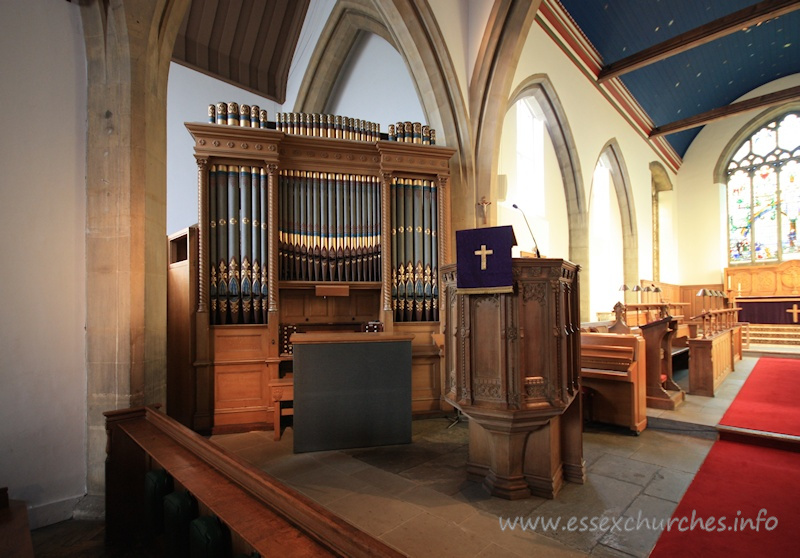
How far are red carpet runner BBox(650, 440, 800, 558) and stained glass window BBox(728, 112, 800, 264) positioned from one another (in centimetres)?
1314

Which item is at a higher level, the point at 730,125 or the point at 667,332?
the point at 730,125

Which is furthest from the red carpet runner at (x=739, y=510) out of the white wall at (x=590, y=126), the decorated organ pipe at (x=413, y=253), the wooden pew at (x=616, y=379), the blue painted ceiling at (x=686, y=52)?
the blue painted ceiling at (x=686, y=52)

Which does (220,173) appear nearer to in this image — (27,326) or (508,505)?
(27,326)

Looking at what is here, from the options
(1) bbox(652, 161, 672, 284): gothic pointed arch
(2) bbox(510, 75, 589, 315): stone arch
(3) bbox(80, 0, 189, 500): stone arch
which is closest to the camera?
(3) bbox(80, 0, 189, 500): stone arch

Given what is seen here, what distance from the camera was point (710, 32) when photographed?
7.38 m

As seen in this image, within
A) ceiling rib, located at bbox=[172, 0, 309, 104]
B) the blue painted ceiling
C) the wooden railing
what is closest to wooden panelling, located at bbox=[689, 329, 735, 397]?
the wooden railing

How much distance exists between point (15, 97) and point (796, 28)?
47.4ft

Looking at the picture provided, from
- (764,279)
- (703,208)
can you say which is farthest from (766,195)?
(764,279)

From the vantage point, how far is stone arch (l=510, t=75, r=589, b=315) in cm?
763

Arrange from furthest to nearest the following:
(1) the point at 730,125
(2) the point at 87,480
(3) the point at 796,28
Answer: (1) the point at 730,125 → (3) the point at 796,28 → (2) the point at 87,480

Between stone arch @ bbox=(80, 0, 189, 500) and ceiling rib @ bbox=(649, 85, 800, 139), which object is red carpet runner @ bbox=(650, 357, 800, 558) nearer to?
stone arch @ bbox=(80, 0, 189, 500)

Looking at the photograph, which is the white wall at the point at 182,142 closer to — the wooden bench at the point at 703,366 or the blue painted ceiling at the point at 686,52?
the blue painted ceiling at the point at 686,52

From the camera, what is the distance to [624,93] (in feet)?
33.8

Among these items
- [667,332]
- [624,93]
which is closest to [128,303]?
[667,332]
